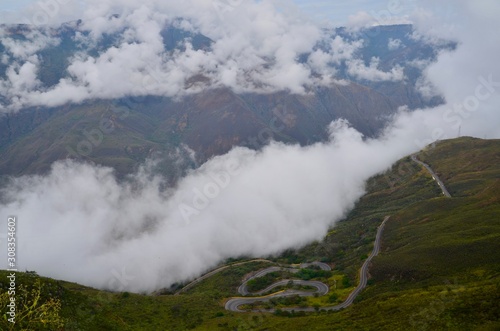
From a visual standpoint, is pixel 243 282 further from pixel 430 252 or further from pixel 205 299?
pixel 430 252

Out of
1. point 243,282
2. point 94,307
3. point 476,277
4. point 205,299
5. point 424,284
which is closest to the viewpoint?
point 94,307

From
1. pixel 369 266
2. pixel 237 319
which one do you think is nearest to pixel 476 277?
pixel 369 266

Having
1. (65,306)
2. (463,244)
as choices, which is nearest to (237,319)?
(65,306)

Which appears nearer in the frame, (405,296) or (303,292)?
(405,296)

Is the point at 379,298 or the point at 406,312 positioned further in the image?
the point at 379,298

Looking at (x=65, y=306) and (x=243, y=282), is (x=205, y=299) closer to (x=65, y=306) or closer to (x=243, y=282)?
(x=243, y=282)

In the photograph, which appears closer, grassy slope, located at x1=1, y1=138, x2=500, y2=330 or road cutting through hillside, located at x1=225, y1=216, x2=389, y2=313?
grassy slope, located at x1=1, y1=138, x2=500, y2=330

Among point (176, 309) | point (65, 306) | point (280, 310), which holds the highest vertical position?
point (65, 306)

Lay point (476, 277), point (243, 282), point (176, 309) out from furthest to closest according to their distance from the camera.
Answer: point (243, 282) → point (176, 309) → point (476, 277)

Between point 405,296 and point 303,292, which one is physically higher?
point 405,296

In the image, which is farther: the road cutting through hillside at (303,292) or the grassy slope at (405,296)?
the road cutting through hillside at (303,292)

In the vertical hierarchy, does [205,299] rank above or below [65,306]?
below
